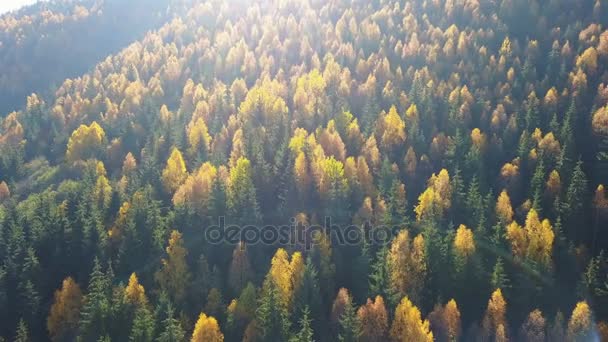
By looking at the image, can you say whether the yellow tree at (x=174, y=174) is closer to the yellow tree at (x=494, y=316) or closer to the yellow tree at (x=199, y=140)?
the yellow tree at (x=199, y=140)

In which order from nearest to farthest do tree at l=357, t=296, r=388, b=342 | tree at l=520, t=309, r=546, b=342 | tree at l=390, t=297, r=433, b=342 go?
tree at l=390, t=297, r=433, b=342
tree at l=520, t=309, r=546, b=342
tree at l=357, t=296, r=388, b=342

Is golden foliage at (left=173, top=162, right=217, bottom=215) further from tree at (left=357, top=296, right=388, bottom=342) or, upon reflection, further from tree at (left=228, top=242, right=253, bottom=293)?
tree at (left=357, top=296, right=388, bottom=342)

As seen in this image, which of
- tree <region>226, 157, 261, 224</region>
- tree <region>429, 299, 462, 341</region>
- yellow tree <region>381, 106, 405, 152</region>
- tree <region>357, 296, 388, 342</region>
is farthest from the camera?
yellow tree <region>381, 106, 405, 152</region>

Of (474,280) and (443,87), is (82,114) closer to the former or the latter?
(443,87)

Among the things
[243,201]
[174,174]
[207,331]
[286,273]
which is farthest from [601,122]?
[207,331]

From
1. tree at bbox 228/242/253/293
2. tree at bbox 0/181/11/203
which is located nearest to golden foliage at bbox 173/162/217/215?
tree at bbox 228/242/253/293

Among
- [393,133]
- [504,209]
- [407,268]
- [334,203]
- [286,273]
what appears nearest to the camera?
[407,268]

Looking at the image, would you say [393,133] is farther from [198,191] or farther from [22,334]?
[22,334]
